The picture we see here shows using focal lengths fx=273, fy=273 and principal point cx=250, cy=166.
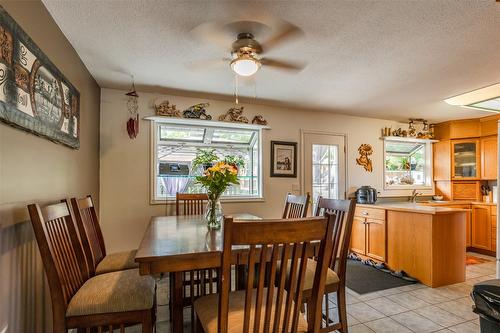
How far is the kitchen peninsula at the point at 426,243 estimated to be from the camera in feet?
9.66

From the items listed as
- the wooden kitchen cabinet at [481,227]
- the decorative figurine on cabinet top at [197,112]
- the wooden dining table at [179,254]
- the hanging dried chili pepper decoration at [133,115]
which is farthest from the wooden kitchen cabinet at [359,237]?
the hanging dried chili pepper decoration at [133,115]

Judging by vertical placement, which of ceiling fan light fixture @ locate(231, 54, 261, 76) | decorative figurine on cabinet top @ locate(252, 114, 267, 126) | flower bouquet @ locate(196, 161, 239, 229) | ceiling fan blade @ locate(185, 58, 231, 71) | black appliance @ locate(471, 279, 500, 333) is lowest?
black appliance @ locate(471, 279, 500, 333)

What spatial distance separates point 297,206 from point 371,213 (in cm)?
178

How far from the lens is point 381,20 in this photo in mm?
1716

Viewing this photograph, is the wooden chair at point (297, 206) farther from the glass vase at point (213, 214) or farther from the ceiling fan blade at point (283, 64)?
the ceiling fan blade at point (283, 64)

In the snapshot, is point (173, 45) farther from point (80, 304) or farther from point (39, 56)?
point (80, 304)

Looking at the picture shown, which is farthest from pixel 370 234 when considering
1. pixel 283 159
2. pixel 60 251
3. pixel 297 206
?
pixel 60 251

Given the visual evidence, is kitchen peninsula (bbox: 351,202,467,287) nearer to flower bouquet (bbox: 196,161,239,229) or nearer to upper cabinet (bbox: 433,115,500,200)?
upper cabinet (bbox: 433,115,500,200)

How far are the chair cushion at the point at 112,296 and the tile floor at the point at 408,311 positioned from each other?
2.59ft

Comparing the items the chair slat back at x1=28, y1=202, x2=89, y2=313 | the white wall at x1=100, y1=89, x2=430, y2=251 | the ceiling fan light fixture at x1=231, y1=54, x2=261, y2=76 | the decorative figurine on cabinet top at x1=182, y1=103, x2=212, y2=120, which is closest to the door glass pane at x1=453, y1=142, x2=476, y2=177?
the white wall at x1=100, y1=89, x2=430, y2=251

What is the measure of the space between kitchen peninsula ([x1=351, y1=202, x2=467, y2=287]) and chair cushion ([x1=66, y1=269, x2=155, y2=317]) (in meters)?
2.87

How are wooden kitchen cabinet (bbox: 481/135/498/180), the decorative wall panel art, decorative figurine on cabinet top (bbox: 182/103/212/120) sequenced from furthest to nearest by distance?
1. wooden kitchen cabinet (bbox: 481/135/498/180)
2. decorative figurine on cabinet top (bbox: 182/103/212/120)
3. the decorative wall panel art

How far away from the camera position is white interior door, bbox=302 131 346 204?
159 inches

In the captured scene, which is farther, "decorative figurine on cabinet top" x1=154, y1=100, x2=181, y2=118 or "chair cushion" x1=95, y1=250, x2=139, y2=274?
"decorative figurine on cabinet top" x1=154, y1=100, x2=181, y2=118
